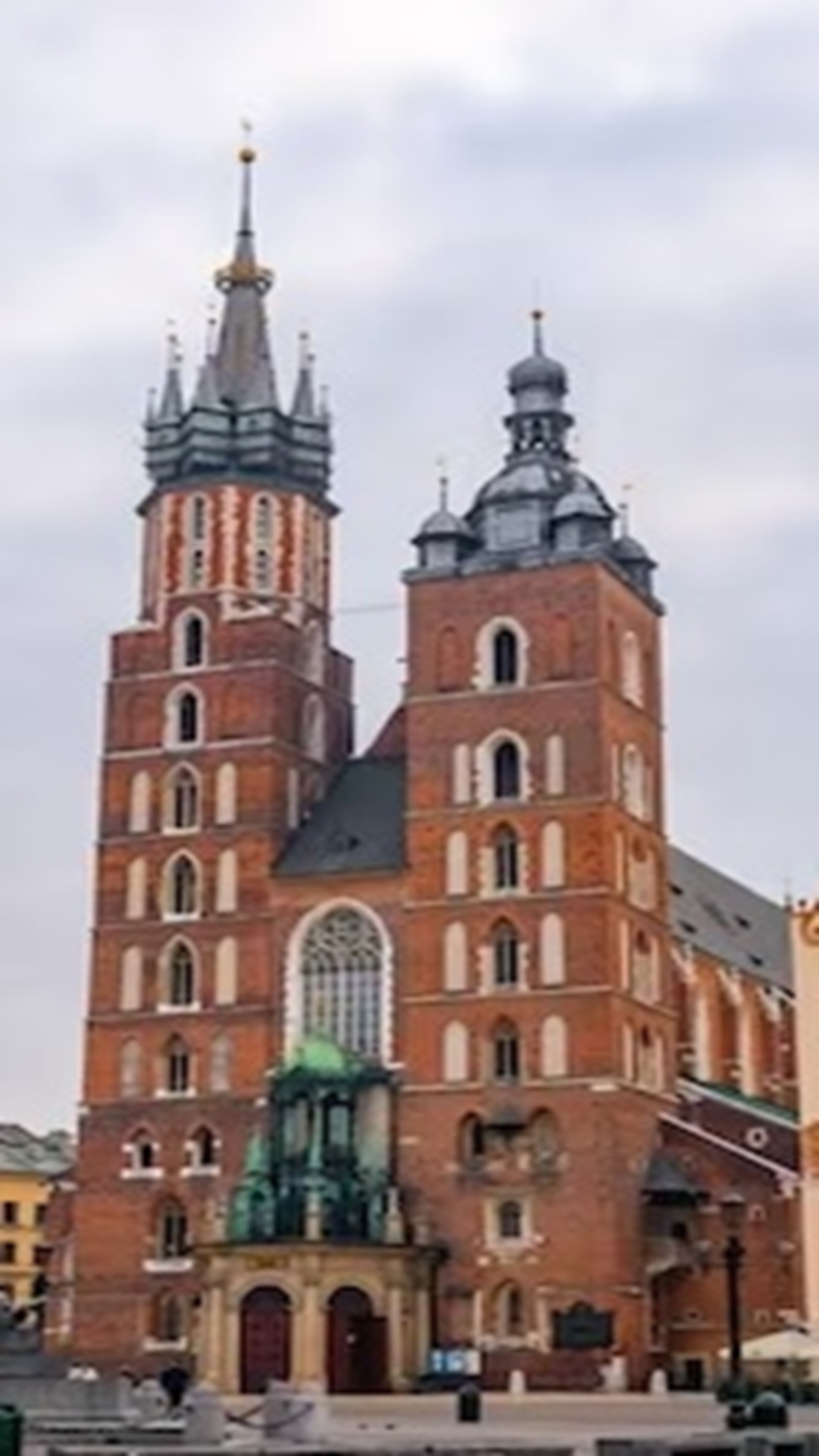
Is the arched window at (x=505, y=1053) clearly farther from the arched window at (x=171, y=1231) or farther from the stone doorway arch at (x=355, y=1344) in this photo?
the arched window at (x=171, y=1231)

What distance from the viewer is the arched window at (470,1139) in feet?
236

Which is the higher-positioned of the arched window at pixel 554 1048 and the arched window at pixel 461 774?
the arched window at pixel 461 774

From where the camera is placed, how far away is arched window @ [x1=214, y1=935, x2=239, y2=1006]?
7631cm

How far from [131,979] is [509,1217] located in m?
14.7

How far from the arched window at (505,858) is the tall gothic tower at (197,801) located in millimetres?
7430

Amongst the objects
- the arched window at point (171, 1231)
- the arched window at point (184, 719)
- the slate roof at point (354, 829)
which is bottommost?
the arched window at point (171, 1231)

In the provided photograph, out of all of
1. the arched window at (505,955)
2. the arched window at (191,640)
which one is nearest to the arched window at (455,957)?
the arched window at (505,955)

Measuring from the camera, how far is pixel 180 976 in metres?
77.6

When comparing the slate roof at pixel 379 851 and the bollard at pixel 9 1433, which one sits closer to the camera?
the bollard at pixel 9 1433

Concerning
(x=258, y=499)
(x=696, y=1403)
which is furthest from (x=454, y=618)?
(x=696, y=1403)

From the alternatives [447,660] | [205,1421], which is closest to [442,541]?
[447,660]

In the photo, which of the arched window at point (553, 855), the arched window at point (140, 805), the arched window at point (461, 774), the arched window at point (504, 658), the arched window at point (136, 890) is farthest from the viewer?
→ the arched window at point (140, 805)

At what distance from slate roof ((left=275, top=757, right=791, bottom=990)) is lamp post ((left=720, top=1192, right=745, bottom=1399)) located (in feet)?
48.6

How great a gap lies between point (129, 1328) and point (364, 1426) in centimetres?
2738
